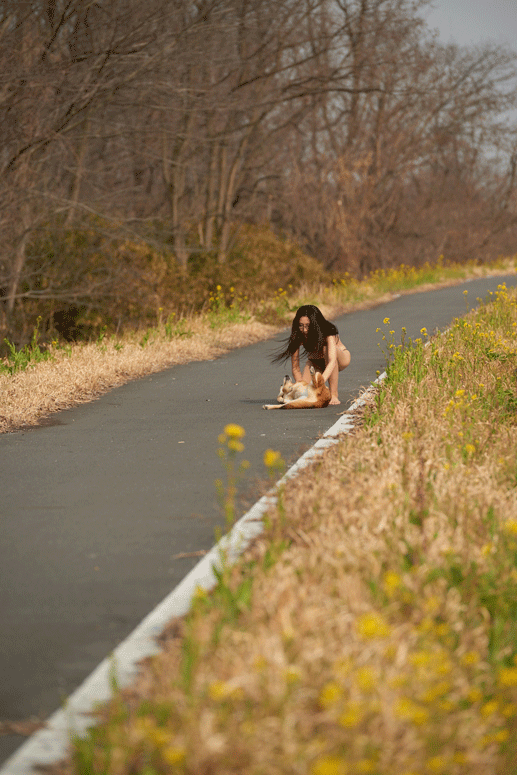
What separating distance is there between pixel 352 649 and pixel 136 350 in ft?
35.4

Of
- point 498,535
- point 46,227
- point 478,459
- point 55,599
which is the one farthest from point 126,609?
point 46,227

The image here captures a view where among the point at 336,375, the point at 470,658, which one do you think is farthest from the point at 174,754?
the point at 336,375

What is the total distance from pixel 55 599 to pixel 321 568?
1.27 meters

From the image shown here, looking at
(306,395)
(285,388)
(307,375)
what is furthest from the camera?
(307,375)

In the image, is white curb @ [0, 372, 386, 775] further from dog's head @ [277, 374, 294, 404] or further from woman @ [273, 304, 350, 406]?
woman @ [273, 304, 350, 406]

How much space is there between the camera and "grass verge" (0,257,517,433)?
10.4 m

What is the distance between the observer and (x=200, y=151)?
23094mm

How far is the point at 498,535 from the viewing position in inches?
192

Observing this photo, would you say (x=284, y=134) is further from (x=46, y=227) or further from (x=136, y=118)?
(x=46, y=227)

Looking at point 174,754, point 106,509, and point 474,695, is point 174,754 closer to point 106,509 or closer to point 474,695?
point 474,695

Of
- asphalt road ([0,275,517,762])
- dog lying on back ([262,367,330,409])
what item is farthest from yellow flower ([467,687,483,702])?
dog lying on back ([262,367,330,409])

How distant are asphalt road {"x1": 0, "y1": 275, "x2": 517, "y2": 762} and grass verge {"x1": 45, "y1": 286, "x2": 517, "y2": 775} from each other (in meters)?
0.39

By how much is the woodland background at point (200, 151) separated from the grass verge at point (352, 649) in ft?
33.4

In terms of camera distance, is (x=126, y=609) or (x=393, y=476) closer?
(x=126, y=609)
